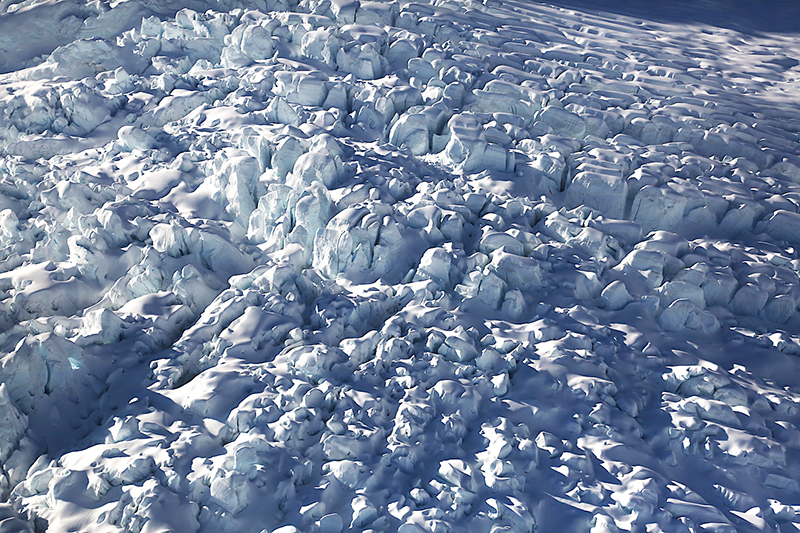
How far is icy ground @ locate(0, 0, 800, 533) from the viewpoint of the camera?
3719 mm

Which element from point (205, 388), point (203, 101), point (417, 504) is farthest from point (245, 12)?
point (417, 504)

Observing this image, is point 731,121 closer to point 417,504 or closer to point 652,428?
point 652,428

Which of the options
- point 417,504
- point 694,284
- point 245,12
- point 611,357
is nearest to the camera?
point 417,504

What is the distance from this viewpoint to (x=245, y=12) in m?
8.70

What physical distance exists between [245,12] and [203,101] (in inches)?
86.3

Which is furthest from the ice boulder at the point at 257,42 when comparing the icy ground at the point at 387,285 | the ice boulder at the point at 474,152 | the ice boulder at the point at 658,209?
the ice boulder at the point at 658,209

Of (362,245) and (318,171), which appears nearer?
(362,245)

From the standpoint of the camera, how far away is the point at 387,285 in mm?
5215

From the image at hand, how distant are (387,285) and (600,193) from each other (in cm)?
251

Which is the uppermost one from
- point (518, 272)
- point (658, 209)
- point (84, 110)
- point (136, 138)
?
point (84, 110)

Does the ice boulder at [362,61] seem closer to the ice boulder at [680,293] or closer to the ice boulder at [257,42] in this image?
the ice boulder at [257,42]

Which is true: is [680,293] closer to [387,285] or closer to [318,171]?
[387,285]

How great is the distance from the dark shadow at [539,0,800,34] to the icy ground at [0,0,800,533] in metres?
3.16

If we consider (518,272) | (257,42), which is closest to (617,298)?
(518,272)
